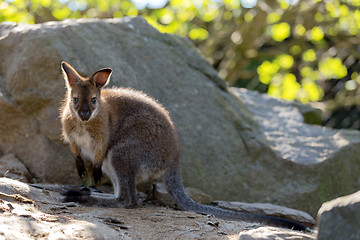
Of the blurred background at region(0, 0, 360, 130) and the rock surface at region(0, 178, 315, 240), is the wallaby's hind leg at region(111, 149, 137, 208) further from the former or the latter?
the blurred background at region(0, 0, 360, 130)

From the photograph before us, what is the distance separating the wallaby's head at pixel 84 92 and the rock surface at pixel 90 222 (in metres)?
0.95

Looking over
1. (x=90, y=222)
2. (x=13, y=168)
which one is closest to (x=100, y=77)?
(x=13, y=168)

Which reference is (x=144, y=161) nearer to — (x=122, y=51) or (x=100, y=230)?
(x=100, y=230)

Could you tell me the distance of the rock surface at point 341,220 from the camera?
277 cm

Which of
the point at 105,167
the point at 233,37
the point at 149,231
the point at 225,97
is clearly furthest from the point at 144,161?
the point at 233,37

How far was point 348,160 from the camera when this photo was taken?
22.3 ft

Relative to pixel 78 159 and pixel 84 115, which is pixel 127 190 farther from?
pixel 84 115

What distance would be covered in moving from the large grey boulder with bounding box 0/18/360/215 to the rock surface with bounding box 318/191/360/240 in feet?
10.9

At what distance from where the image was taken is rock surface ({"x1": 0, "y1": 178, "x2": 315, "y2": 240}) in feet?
11.1

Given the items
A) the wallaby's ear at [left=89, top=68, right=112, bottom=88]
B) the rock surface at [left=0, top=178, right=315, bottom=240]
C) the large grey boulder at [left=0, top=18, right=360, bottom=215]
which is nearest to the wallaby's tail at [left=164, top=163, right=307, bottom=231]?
the rock surface at [left=0, top=178, right=315, bottom=240]

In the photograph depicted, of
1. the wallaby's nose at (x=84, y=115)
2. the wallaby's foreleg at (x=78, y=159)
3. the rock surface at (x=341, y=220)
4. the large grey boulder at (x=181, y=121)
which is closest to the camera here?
the rock surface at (x=341, y=220)

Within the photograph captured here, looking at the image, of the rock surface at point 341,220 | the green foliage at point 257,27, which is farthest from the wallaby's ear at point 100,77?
the green foliage at point 257,27

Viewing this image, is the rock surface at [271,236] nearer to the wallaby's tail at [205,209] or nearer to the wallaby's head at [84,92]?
the wallaby's tail at [205,209]

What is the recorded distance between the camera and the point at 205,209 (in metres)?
5.08
